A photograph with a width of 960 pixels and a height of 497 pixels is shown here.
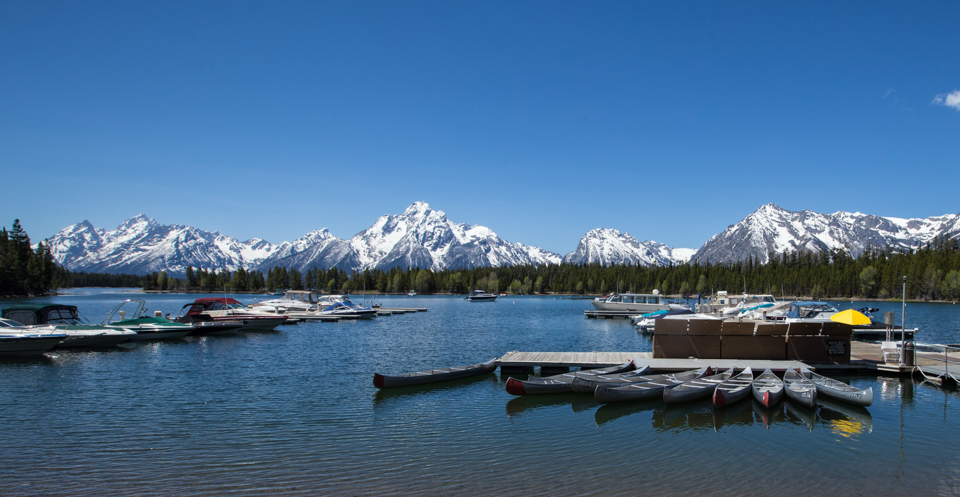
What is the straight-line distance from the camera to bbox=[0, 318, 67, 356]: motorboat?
108ft

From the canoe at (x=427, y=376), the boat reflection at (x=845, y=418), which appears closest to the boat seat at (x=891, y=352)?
the boat reflection at (x=845, y=418)

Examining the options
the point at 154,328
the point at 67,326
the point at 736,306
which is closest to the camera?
the point at 67,326

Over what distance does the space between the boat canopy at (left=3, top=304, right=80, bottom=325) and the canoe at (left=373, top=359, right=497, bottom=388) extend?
31.3 meters

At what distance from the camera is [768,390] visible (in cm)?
1988

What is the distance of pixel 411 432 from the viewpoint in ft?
55.3

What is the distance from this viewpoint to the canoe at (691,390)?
19859 mm

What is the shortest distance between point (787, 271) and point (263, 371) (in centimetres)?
19575

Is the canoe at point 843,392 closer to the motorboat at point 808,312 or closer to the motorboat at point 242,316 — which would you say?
the motorboat at point 808,312

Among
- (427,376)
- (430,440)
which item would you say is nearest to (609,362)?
(427,376)

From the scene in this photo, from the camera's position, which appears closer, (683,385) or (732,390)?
(732,390)

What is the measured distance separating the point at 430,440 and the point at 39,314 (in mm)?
38260

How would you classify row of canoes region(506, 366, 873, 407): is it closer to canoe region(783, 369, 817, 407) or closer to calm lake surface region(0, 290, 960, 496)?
canoe region(783, 369, 817, 407)

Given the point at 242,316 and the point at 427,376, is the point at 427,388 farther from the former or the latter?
the point at 242,316

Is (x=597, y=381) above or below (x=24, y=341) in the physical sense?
above
